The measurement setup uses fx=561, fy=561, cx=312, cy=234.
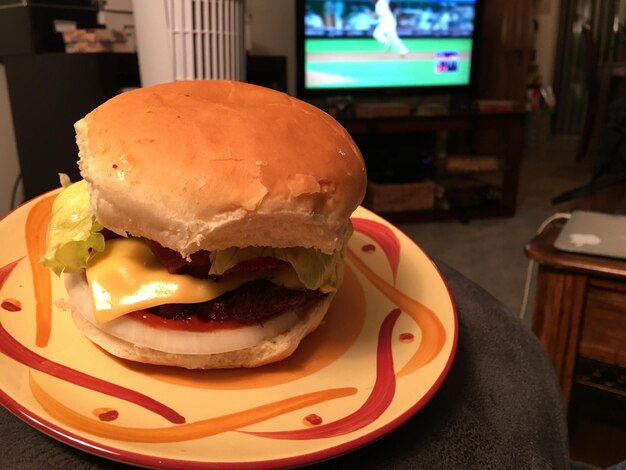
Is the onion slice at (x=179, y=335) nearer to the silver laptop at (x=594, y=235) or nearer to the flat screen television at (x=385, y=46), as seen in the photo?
the silver laptop at (x=594, y=235)

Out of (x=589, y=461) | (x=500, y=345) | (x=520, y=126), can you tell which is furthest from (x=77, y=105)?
(x=520, y=126)

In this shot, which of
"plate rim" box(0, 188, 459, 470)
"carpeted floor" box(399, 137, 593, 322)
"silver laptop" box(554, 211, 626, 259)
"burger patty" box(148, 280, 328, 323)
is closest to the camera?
"plate rim" box(0, 188, 459, 470)

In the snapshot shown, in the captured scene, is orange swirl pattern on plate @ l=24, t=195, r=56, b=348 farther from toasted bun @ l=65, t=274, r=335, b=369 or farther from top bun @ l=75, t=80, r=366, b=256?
top bun @ l=75, t=80, r=366, b=256

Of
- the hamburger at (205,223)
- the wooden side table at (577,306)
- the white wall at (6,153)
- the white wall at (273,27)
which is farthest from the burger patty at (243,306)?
the white wall at (273,27)

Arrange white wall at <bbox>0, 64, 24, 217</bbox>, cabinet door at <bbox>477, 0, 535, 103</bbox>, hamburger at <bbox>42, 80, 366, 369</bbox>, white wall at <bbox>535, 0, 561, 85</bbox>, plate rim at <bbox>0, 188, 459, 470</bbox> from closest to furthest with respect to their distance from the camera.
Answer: plate rim at <bbox>0, 188, 459, 470</bbox>
hamburger at <bbox>42, 80, 366, 369</bbox>
white wall at <bbox>0, 64, 24, 217</bbox>
cabinet door at <bbox>477, 0, 535, 103</bbox>
white wall at <bbox>535, 0, 561, 85</bbox>

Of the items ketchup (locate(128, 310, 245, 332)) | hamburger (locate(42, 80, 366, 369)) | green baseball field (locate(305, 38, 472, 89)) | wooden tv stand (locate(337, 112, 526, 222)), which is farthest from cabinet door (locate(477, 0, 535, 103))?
ketchup (locate(128, 310, 245, 332))

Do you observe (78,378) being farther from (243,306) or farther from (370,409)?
(370,409)
